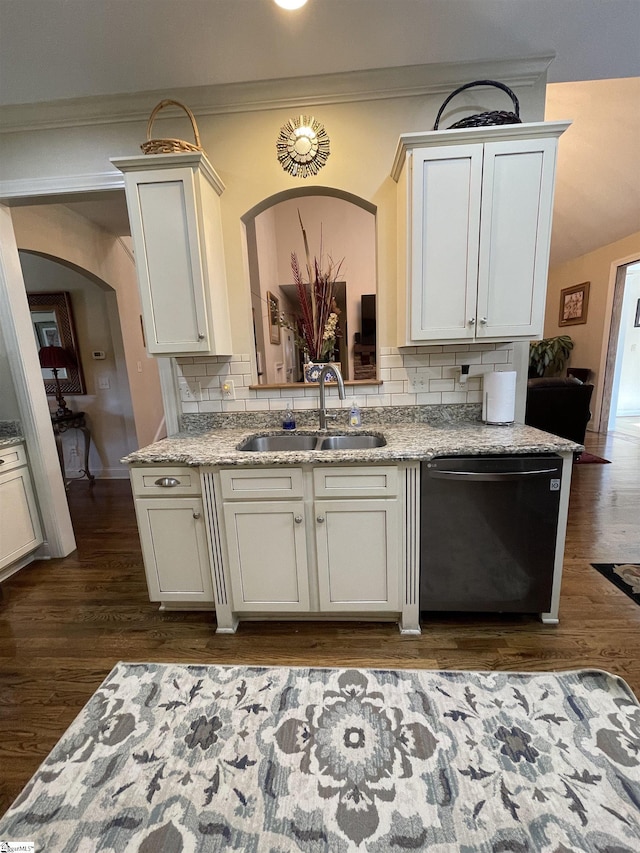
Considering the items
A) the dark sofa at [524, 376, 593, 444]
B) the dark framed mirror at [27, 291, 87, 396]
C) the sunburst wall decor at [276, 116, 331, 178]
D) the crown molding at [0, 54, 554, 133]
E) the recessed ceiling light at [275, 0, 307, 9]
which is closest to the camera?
the recessed ceiling light at [275, 0, 307, 9]

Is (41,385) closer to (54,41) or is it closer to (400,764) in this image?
(54,41)

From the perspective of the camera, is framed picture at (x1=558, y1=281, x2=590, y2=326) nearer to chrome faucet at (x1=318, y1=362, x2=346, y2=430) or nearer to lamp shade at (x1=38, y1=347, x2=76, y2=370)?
chrome faucet at (x1=318, y1=362, x2=346, y2=430)

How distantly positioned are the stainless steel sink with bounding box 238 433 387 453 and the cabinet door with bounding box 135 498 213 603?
0.48m

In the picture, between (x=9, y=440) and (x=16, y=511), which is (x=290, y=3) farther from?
(x=16, y=511)

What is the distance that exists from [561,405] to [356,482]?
3.81m

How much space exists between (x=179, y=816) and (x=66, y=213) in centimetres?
440

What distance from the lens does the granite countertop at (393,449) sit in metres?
1.62

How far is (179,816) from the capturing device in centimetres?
110

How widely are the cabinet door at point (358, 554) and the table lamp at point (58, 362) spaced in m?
3.72

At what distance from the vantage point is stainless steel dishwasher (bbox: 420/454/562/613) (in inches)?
65.1

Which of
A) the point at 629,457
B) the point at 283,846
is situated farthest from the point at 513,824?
the point at 629,457

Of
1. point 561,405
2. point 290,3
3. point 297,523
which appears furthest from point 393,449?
point 561,405

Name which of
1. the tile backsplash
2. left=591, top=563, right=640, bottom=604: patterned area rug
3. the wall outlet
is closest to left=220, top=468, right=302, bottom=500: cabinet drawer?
the tile backsplash

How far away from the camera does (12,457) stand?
2.43 m
